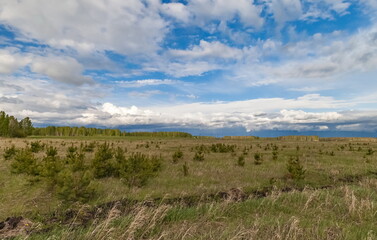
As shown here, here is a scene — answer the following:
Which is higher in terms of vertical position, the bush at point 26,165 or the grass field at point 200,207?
the bush at point 26,165

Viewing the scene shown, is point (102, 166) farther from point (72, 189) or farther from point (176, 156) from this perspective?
point (176, 156)

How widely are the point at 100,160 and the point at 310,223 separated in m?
12.3

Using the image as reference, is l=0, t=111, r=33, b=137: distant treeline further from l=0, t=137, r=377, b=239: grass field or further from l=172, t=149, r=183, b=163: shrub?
l=172, t=149, r=183, b=163: shrub

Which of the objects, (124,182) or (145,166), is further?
(145,166)

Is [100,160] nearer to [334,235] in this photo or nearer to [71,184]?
[71,184]

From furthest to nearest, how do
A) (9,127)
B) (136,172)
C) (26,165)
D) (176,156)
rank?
(9,127), (176,156), (26,165), (136,172)

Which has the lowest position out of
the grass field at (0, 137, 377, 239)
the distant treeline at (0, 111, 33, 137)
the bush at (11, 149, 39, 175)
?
the grass field at (0, 137, 377, 239)

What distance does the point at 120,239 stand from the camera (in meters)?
4.55

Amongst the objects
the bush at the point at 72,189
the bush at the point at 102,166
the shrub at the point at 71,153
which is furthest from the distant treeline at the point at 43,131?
the bush at the point at 72,189

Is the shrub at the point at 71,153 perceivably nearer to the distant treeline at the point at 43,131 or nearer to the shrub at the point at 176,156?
the shrub at the point at 176,156

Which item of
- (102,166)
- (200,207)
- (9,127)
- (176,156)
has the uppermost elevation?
(9,127)

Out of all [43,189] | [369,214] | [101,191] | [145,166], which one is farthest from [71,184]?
[369,214]

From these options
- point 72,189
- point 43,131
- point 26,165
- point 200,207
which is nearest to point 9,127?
point 43,131

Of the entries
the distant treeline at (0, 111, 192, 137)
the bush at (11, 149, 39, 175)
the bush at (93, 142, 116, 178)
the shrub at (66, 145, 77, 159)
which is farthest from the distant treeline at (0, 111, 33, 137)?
the bush at (93, 142, 116, 178)
